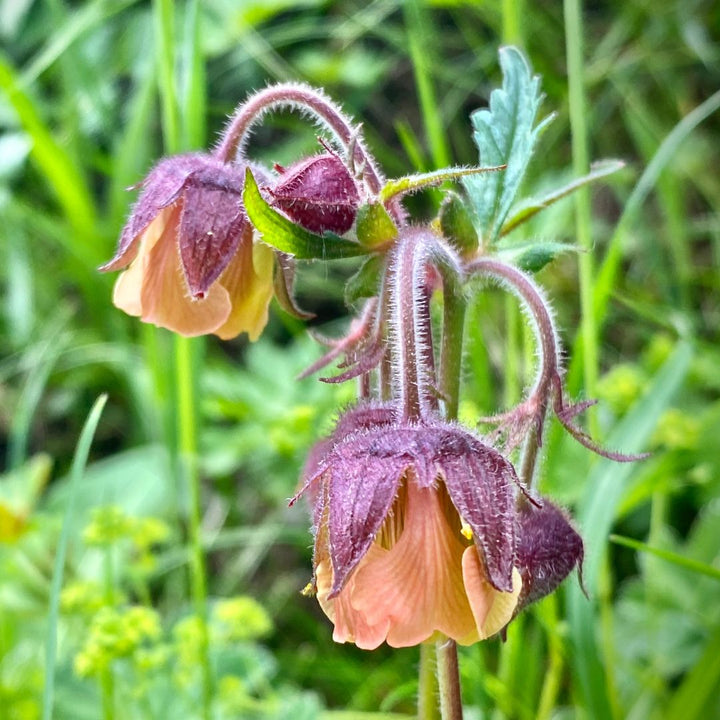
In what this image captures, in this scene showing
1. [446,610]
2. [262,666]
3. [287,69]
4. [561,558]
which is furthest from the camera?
[287,69]

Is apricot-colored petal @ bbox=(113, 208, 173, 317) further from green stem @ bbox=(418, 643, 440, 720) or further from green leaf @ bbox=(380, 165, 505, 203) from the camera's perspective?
green stem @ bbox=(418, 643, 440, 720)

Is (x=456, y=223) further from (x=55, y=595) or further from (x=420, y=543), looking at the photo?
(x=55, y=595)

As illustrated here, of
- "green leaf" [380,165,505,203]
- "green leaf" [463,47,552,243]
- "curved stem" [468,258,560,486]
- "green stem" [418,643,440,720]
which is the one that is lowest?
"green stem" [418,643,440,720]

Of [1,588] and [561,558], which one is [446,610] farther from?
[1,588]

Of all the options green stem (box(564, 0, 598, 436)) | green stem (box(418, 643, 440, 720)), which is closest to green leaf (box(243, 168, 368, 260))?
green stem (box(418, 643, 440, 720))

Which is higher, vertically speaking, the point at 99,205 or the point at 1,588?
the point at 99,205

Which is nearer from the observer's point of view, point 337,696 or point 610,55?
point 337,696

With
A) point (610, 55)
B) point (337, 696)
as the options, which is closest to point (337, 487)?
point (337, 696)
